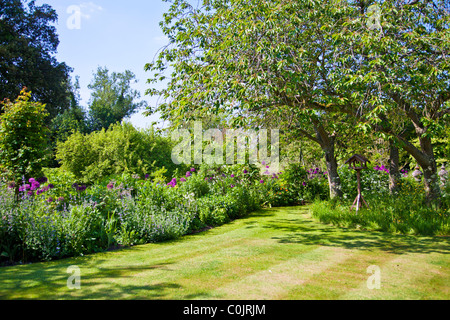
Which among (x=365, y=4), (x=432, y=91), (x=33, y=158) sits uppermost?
(x=365, y=4)

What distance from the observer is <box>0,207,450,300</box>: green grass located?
11.6 feet

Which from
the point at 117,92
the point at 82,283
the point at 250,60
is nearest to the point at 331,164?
the point at 250,60

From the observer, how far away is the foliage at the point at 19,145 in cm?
710

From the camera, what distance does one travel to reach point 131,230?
6387mm

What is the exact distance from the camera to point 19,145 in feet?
23.7

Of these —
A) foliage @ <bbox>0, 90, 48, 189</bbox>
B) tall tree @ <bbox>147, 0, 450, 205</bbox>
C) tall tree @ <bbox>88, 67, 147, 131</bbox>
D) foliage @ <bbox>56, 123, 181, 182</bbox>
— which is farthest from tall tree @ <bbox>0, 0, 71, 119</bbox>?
tall tree @ <bbox>147, 0, 450, 205</bbox>

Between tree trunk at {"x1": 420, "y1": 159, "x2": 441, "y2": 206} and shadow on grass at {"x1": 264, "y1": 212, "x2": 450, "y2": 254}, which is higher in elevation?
tree trunk at {"x1": 420, "y1": 159, "x2": 441, "y2": 206}

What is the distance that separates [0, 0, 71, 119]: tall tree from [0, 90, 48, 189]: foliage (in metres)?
15.0

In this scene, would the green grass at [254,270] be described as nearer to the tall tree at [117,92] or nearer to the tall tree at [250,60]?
the tall tree at [250,60]

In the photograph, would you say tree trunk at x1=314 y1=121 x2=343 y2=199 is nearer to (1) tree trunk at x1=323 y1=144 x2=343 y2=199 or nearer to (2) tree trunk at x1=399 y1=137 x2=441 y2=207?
(1) tree trunk at x1=323 y1=144 x2=343 y2=199

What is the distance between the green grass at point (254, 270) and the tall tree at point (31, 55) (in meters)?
19.3
